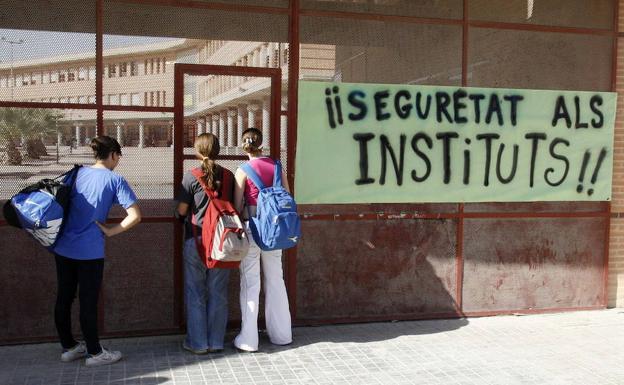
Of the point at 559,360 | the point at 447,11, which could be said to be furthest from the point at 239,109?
the point at 559,360

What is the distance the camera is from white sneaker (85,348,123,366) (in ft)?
17.0

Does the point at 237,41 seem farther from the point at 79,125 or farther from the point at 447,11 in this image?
the point at 447,11

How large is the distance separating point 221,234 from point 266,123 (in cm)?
128

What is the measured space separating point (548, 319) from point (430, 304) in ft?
3.80

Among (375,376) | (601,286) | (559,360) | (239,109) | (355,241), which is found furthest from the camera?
(601,286)

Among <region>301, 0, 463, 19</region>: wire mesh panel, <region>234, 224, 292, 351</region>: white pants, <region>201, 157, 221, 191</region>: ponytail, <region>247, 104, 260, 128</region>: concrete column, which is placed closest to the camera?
<region>201, 157, 221, 191</region>: ponytail

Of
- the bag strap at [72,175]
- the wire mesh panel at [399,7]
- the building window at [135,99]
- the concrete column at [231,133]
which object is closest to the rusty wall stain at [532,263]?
the wire mesh panel at [399,7]

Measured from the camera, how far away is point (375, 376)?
511 centimetres

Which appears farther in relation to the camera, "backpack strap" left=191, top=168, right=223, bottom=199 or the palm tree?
the palm tree

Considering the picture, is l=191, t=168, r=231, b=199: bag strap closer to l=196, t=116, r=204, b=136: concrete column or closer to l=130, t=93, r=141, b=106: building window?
l=196, t=116, r=204, b=136: concrete column

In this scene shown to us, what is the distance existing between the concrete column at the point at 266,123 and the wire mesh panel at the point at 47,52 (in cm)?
141

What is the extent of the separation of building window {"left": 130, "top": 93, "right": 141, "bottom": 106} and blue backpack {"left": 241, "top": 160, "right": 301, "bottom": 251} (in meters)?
1.27

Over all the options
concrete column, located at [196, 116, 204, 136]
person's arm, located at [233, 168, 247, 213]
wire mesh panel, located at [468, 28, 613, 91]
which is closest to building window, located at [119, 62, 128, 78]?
concrete column, located at [196, 116, 204, 136]

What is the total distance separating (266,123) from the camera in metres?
6.08
